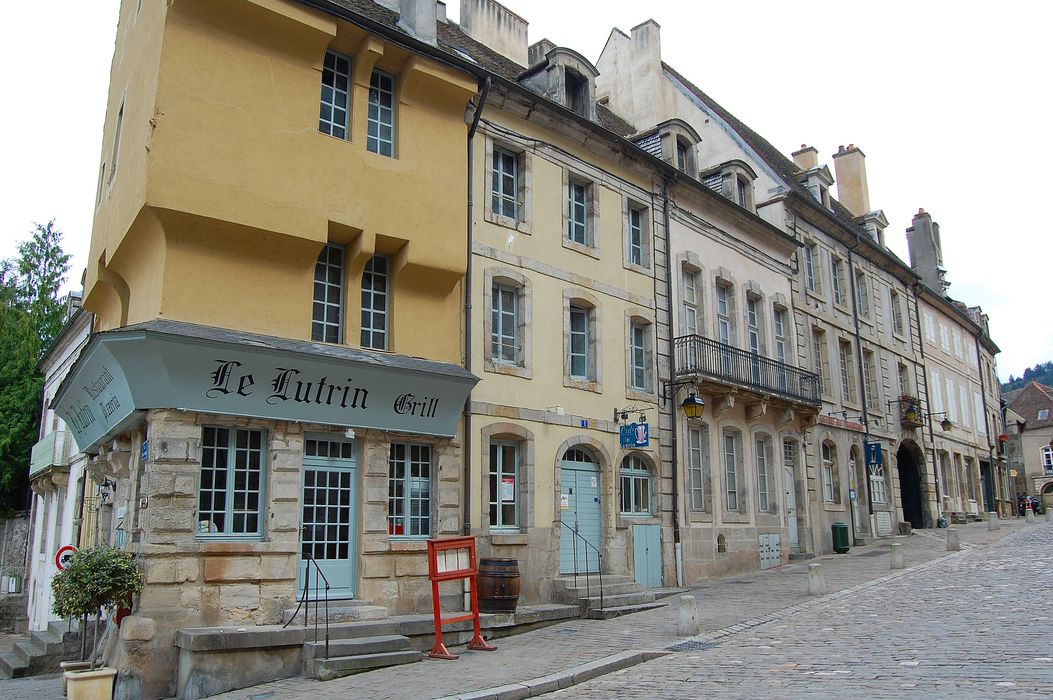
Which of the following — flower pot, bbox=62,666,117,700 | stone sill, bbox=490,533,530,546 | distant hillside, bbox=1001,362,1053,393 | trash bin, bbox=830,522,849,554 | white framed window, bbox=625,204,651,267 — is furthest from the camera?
distant hillside, bbox=1001,362,1053,393

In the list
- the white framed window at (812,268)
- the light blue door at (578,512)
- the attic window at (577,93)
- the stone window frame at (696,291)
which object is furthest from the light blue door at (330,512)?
the white framed window at (812,268)

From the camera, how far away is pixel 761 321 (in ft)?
66.4

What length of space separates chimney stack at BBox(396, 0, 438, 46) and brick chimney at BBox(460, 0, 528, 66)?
445cm

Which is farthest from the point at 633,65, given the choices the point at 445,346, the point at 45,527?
the point at 45,527

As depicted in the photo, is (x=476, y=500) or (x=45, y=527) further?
(x=45, y=527)

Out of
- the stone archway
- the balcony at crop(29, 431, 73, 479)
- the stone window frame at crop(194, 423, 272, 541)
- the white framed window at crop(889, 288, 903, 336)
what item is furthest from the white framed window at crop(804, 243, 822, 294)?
the balcony at crop(29, 431, 73, 479)

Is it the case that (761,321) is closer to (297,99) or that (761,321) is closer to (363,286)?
(363,286)

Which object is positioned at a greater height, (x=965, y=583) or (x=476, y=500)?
(x=476, y=500)

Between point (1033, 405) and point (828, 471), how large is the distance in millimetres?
48095

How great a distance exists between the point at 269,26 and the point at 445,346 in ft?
15.8

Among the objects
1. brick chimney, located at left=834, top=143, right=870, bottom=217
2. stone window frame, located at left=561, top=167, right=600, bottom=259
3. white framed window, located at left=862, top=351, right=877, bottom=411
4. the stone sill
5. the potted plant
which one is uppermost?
brick chimney, located at left=834, top=143, right=870, bottom=217

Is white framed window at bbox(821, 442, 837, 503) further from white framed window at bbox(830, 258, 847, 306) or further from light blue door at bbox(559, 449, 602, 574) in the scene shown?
light blue door at bbox(559, 449, 602, 574)

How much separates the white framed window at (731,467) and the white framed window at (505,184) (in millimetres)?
7077

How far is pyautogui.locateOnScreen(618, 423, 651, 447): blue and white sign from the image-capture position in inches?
580
